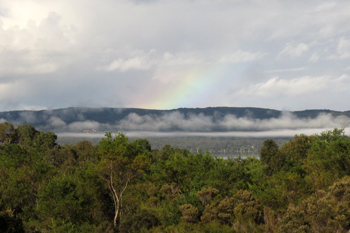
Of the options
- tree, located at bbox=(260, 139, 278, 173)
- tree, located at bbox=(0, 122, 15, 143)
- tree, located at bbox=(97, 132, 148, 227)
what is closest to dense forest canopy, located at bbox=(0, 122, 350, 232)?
tree, located at bbox=(97, 132, 148, 227)

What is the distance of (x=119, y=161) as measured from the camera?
135 feet

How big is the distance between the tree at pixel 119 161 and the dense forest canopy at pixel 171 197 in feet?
0.38

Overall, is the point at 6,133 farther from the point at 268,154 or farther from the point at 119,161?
the point at 119,161

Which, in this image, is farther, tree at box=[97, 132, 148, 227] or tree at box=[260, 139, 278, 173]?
tree at box=[260, 139, 278, 173]

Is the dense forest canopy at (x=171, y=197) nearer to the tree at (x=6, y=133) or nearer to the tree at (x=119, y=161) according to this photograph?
the tree at (x=119, y=161)

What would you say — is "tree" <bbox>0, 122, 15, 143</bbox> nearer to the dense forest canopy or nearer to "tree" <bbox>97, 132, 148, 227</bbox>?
the dense forest canopy

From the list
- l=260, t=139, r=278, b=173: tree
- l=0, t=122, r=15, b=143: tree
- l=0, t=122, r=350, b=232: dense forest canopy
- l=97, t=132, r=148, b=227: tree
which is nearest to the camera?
l=0, t=122, r=350, b=232: dense forest canopy

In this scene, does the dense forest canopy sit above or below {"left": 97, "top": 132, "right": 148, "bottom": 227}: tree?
below

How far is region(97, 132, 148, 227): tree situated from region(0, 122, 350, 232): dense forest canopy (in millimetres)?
116

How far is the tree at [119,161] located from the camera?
4103 cm

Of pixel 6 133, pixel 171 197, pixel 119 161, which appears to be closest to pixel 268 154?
pixel 171 197

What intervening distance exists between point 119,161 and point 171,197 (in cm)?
1368

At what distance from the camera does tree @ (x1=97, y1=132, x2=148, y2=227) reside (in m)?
41.0

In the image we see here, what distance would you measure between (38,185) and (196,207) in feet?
88.2
